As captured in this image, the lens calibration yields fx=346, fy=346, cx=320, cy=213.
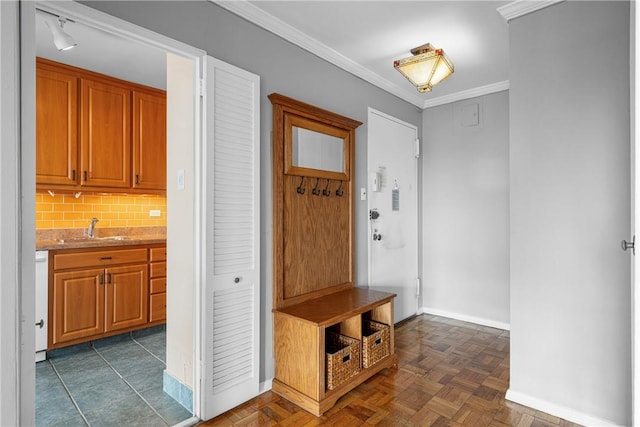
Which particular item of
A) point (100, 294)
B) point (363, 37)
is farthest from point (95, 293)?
point (363, 37)

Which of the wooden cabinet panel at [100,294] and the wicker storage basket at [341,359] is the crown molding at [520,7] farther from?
the wooden cabinet panel at [100,294]

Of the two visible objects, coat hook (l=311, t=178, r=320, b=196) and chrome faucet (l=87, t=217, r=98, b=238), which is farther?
chrome faucet (l=87, t=217, r=98, b=238)

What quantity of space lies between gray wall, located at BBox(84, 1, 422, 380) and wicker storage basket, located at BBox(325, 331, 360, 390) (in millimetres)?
437

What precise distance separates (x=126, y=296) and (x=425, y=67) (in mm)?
3136

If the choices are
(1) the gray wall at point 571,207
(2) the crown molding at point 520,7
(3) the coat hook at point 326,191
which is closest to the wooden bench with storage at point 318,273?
(3) the coat hook at point 326,191

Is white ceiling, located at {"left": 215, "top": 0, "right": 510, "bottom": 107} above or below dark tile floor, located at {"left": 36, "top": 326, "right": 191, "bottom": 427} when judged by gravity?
above

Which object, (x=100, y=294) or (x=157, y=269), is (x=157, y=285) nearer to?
(x=157, y=269)

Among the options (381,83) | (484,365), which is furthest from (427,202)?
(484,365)

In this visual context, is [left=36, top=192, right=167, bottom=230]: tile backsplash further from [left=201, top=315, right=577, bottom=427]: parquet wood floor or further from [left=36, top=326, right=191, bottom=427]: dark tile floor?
[left=201, top=315, right=577, bottom=427]: parquet wood floor

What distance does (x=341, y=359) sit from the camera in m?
2.12

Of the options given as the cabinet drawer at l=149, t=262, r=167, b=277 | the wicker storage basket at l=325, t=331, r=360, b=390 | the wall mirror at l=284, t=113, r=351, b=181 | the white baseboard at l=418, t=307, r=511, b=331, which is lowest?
the white baseboard at l=418, t=307, r=511, b=331

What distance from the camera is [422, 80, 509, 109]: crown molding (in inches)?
132

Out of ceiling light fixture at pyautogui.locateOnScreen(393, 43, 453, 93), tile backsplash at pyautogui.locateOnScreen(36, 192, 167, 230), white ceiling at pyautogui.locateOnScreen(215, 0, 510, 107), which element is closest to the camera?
white ceiling at pyautogui.locateOnScreen(215, 0, 510, 107)

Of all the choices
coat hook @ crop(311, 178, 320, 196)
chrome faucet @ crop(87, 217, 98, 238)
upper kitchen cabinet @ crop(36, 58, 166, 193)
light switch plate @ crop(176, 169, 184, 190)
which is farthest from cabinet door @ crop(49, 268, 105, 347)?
coat hook @ crop(311, 178, 320, 196)
